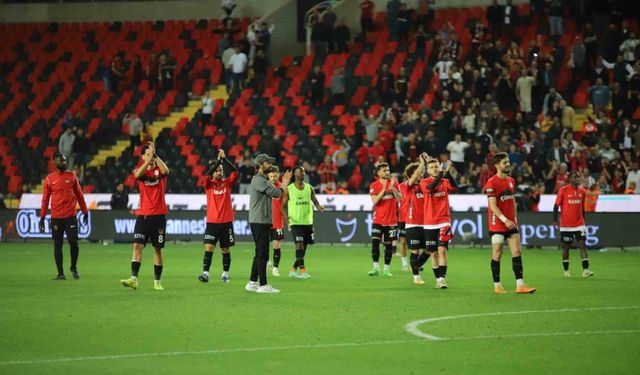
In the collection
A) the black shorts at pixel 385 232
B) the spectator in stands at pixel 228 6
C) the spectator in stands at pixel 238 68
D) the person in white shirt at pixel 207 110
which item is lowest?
the black shorts at pixel 385 232

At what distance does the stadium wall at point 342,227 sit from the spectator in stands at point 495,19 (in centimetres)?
898

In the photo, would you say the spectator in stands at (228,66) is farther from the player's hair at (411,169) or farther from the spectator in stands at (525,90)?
the player's hair at (411,169)

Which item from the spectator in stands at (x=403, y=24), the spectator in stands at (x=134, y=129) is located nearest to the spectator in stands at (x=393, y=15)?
the spectator in stands at (x=403, y=24)

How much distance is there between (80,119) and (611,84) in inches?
815

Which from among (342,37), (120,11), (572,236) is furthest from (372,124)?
(120,11)

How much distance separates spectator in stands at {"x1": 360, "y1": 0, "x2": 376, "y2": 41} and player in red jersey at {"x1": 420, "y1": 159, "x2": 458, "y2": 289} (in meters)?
23.7

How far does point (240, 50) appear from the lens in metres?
43.7

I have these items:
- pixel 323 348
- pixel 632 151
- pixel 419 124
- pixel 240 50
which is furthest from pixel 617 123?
pixel 323 348

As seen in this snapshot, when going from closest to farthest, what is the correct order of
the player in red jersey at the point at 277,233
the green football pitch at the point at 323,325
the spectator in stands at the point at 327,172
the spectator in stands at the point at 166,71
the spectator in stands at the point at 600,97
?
the green football pitch at the point at 323,325
the player in red jersey at the point at 277,233
the spectator in stands at the point at 600,97
the spectator in stands at the point at 327,172
the spectator in stands at the point at 166,71

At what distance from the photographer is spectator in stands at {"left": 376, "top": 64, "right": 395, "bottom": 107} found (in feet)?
128

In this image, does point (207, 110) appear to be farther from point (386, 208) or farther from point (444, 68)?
point (386, 208)

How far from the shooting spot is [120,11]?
164ft

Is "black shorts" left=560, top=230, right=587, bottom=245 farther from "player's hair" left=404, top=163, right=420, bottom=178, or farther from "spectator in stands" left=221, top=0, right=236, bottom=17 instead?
"spectator in stands" left=221, top=0, right=236, bottom=17

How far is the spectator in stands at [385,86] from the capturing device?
38938mm
